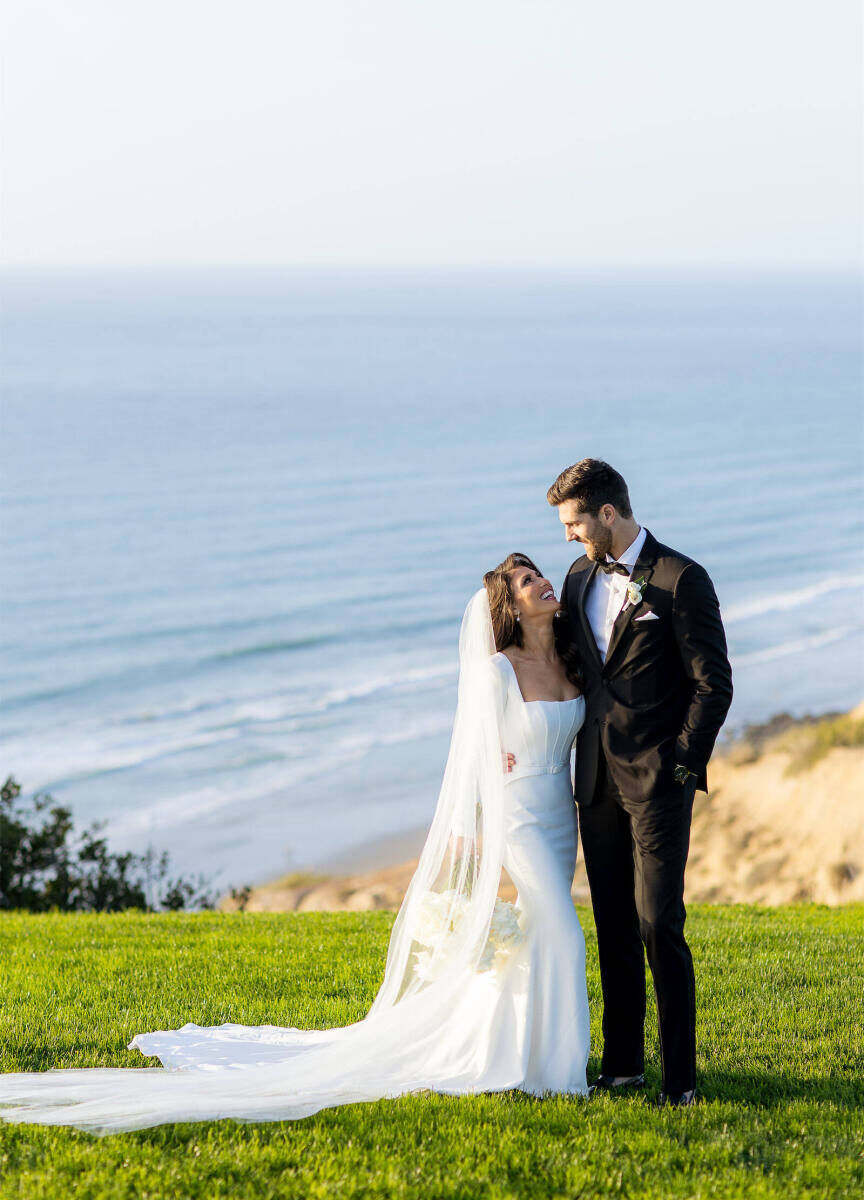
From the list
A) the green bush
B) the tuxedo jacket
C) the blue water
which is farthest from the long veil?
the blue water

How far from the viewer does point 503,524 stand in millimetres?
53781

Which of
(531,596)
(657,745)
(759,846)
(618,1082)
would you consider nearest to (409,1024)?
(618,1082)

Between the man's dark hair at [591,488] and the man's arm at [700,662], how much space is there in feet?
1.53

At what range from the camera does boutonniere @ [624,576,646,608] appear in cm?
570

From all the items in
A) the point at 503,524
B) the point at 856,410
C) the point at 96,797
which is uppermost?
the point at 856,410

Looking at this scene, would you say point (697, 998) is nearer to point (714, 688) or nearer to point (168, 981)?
point (714, 688)

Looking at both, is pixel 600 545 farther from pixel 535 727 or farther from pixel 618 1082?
pixel 618 1082

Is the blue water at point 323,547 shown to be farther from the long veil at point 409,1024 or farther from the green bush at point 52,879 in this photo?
the long veil at point 409,1024

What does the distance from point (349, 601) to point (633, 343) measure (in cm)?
10451

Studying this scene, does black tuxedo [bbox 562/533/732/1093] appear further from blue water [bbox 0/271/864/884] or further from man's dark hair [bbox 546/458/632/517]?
blue water [bbox 0/271/864/884]

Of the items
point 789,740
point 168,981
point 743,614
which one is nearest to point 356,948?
point 168,981

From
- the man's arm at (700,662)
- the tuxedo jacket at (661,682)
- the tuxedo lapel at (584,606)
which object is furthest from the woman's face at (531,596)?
the man's arm at (700,662)

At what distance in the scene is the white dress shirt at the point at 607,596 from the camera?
19.2 feet

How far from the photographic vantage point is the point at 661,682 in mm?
5727
